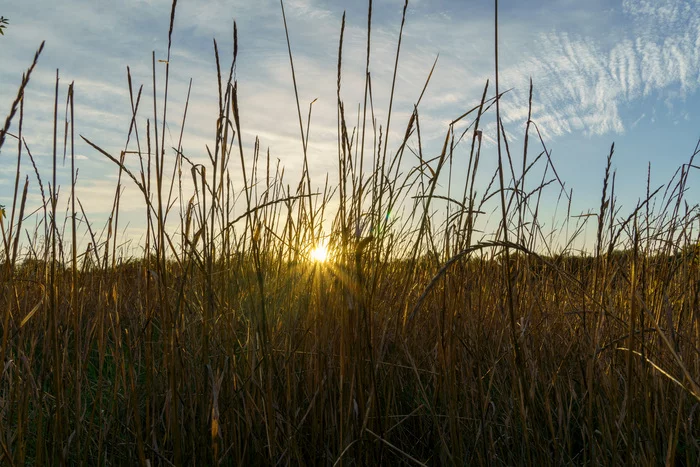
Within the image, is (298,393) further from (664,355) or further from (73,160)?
(664,355)

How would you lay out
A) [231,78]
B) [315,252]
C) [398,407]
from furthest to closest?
[398,407] → [315,252] → [231,78]

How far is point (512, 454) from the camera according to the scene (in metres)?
1.32

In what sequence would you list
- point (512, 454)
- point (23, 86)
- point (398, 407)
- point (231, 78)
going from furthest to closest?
1. point (398, 407)
2. point (512, 454)
3. point (231, 78)
4. point (23, 86)

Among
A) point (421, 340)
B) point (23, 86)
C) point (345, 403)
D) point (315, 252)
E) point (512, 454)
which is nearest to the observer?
point (23, 86)

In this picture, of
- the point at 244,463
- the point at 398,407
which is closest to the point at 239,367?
the point at 244,463

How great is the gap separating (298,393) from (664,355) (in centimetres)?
116

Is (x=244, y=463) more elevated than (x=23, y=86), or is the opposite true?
(x=23, y=86)

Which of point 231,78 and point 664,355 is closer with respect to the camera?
point 231,78

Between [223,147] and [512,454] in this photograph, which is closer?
[223,147]

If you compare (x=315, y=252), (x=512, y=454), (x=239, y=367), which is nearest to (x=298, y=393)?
(x=239, y=367)

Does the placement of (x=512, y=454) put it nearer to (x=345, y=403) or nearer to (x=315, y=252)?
(x=345, y=403)

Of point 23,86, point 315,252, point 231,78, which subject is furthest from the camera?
point 315,252

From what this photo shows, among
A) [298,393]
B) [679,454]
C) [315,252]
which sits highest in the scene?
[315,252]

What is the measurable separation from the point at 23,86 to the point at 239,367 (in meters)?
0.92
